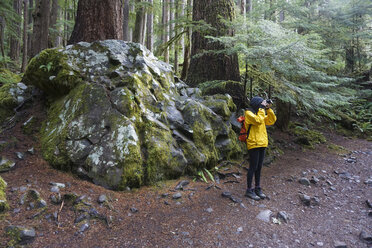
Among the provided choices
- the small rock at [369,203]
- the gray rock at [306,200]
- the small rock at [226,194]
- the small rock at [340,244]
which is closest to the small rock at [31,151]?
the small rock at [226,194]

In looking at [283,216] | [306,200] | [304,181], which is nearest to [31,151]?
[283,216]

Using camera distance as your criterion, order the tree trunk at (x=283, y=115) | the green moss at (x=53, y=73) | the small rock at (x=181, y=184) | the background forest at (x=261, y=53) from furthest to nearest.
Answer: the tree trunk at (x=283, y=115)
the background forest at (x=261, y=53)
the green moss at (x=53, y=73)
the small rock at (x=181, y=184)

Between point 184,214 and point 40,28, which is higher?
point 40,28

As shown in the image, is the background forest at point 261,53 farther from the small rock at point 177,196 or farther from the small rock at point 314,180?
the small rock at point 177,196

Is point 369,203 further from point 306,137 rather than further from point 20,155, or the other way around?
point 20,155

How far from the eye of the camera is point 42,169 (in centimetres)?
375

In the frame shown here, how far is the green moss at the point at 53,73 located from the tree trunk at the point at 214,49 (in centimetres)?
392

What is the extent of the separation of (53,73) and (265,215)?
5.35 m

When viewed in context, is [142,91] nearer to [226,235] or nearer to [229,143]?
[229,143]

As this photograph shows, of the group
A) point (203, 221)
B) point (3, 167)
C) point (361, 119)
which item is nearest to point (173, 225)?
point (203, 221)

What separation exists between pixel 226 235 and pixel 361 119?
525 inches

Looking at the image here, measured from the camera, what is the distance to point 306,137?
8.42 metres

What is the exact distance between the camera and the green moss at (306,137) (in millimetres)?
8281

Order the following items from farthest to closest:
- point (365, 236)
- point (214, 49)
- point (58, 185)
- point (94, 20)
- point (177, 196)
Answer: point (214, 49) < point (94, 20) < point (177, 196) < point (58, 185) < point (365, 236)
